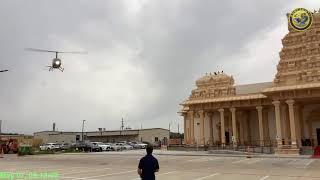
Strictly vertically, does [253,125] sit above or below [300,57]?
below

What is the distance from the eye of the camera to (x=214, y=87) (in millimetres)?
55938

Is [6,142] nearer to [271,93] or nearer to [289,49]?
[271,93]

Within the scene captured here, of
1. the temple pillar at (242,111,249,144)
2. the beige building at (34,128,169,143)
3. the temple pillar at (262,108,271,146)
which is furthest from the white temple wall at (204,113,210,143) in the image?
the beige building at (34,128,169,143)

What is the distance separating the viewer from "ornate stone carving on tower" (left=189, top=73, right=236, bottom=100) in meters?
53.9

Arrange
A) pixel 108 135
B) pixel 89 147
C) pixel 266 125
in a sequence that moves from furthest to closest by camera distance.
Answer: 1. pixel 108 135
2. pixel 89 147
3. pixel 266 125

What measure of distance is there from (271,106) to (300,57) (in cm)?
864

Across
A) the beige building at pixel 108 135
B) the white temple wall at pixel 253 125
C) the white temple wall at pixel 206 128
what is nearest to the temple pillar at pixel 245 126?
the white temple wall at pixel 253 125

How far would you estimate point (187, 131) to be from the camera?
61.7 metres

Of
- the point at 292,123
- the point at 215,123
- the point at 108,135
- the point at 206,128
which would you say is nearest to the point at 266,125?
the point at 215,123

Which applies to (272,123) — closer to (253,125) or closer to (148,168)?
(253,125)

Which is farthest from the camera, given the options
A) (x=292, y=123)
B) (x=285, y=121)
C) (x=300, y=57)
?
(x=285, y=121)

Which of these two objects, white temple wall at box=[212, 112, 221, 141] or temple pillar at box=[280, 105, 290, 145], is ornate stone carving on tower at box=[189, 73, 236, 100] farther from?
temple pillar at box=[280, 105, 290, 145]

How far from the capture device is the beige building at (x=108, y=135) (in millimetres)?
97812

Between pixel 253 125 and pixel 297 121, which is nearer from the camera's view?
pixel 297 121
